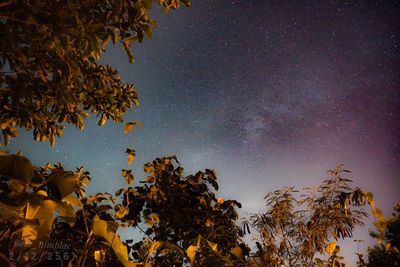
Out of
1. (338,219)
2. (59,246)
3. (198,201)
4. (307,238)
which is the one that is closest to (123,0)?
(59,246)

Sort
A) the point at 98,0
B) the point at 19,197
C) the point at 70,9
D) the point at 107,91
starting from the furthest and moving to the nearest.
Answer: the point at 107,91
the point at 98,0
the point at 70,9
the point at 19,197

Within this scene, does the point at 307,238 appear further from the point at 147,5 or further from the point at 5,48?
the point at 5,48

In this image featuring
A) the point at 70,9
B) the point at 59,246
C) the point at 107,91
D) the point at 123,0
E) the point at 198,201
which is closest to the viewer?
the point at 59,246

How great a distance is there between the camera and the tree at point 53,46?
93.0 inches

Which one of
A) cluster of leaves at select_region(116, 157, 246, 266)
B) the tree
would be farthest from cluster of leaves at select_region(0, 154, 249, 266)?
the tree

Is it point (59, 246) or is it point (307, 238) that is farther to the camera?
point (307, 238)

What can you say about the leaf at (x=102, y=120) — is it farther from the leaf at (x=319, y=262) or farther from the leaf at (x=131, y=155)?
the leaf at (x=319, y=262)

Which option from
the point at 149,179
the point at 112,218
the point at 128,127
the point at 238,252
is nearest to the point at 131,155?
the point at 128,127

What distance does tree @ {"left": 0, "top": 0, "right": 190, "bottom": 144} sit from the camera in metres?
2.36

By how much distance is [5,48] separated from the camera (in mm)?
2479

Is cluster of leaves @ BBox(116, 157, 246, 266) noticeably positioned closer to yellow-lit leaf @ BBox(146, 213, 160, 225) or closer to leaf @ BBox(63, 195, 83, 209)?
yellow-lit leaf @ BBox(146, 213, 160, 225)

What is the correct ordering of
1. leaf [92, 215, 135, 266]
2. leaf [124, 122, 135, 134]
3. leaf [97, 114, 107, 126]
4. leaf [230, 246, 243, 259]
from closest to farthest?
leaf [92, 215, 135, 266], leaf [230, 246, 243, 259], leaf [124, 122, 135, 134], leaf [97, 114, 107, 126]

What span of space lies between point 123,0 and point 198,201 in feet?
10.9

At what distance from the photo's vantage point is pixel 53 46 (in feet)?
7.80
